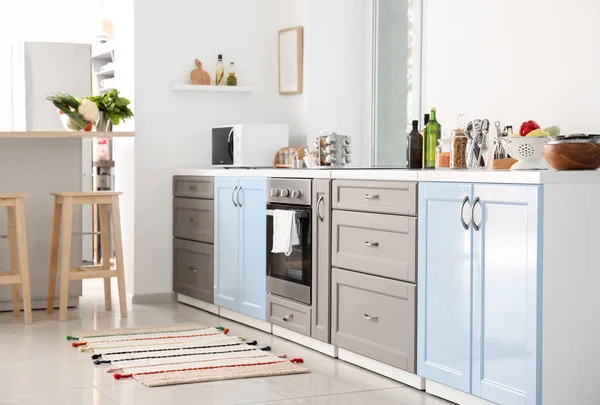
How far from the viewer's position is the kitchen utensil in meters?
3.29

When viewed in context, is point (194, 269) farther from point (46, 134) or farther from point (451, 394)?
point (451, 394)

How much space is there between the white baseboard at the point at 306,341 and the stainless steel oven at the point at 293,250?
0.63 feet

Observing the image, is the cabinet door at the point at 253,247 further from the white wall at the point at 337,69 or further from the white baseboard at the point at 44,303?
the white baseboard at the point at 44,303

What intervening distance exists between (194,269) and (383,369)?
2205 mm

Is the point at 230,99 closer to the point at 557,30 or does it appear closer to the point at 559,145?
the point at 557,30

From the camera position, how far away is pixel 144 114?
6113 millimetres

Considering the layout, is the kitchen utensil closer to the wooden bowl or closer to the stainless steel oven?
the wooden bowl

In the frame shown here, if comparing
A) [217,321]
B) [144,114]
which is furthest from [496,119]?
[144,114]

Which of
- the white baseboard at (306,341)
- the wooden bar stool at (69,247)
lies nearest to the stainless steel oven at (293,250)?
the white baseboard at (306,341)

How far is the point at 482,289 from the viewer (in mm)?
3316

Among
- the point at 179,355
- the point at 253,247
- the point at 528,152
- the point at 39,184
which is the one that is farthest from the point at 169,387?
the point at 39,184

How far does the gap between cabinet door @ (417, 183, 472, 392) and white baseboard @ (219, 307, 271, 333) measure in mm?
1526

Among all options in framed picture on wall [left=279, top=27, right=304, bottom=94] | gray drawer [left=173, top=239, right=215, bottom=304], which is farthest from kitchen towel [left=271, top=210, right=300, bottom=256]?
framed picture on wall [left=279, top=27, right=304, bottom=94]

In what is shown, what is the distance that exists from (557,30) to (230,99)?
2.84m
